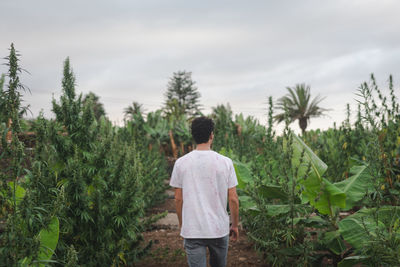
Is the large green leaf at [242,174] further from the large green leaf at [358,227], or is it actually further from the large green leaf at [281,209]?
the large green leaf at [358,227]

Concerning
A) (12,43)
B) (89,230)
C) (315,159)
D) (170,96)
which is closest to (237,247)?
(315,159)

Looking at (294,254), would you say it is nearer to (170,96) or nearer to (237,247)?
(237,247)

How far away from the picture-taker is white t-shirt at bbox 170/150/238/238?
115 inches

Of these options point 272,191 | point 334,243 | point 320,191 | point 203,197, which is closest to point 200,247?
point 203,197

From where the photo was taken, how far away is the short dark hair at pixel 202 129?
3029 millimetres

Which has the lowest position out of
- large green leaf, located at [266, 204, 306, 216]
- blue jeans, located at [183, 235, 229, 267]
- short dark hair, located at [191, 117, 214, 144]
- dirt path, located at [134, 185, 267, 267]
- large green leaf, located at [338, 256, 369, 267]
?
dirt path, located at [134, 185, 267, 267]

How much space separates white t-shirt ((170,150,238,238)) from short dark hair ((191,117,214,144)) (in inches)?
4.3

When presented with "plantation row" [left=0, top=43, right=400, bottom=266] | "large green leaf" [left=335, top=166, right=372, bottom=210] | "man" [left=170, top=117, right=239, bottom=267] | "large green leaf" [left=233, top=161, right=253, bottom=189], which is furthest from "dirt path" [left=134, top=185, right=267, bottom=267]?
"man" [left=170, top=117, right=239, bottom=267]

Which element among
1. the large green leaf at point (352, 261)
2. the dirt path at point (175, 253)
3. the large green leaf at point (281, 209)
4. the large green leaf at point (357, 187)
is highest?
the large green leaf at point (357, 187)

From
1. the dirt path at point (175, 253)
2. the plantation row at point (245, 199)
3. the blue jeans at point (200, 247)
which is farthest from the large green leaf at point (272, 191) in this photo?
the dirt path at point (175, 253)

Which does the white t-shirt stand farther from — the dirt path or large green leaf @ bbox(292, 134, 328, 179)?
the dirt path

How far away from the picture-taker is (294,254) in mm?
3346

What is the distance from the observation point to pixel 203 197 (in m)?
→ 2.95

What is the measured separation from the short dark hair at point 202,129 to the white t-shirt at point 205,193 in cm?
11
